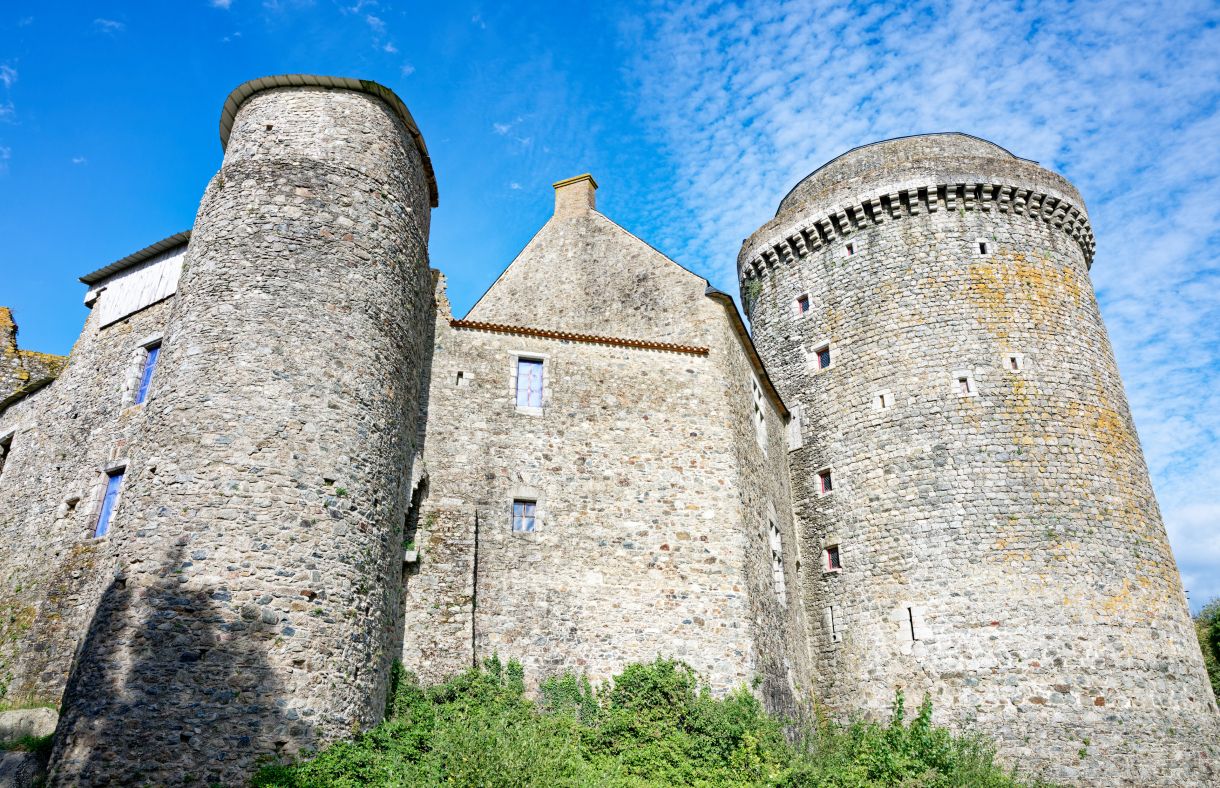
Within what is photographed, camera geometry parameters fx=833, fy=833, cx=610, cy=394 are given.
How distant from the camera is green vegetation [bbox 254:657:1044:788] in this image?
1034 centimetres

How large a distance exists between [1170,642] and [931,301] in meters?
8.76

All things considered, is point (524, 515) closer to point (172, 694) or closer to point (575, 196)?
point (172, 694)

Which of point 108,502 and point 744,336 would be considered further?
point 744,336

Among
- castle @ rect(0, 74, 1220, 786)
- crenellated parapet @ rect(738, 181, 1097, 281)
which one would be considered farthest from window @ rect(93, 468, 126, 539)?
crenellated parapet @ rect(738, 181, 1097, 281)

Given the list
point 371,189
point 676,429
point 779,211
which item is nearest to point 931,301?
point 779,211

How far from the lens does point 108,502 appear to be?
14.6 meters

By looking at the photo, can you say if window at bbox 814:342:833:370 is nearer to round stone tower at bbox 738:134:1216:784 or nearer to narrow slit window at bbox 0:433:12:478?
round stone tower at bbox 738:134:1216:784

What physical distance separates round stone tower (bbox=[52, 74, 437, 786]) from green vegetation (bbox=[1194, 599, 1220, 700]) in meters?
25.3

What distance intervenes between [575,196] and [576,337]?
761 centimetres

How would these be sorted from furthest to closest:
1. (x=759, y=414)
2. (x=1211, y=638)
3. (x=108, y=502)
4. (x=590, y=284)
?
(x=1211, y=638) → (x=590, y=284) → (x=759, y=414) → (x=108, y=502)

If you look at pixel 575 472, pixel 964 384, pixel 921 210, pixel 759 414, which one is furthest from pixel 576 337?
pixel 921 210

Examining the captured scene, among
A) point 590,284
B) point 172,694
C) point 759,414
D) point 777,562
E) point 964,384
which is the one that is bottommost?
point 172,694

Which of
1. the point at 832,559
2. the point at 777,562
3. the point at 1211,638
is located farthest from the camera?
the point at 1211,638

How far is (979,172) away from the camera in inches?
819
